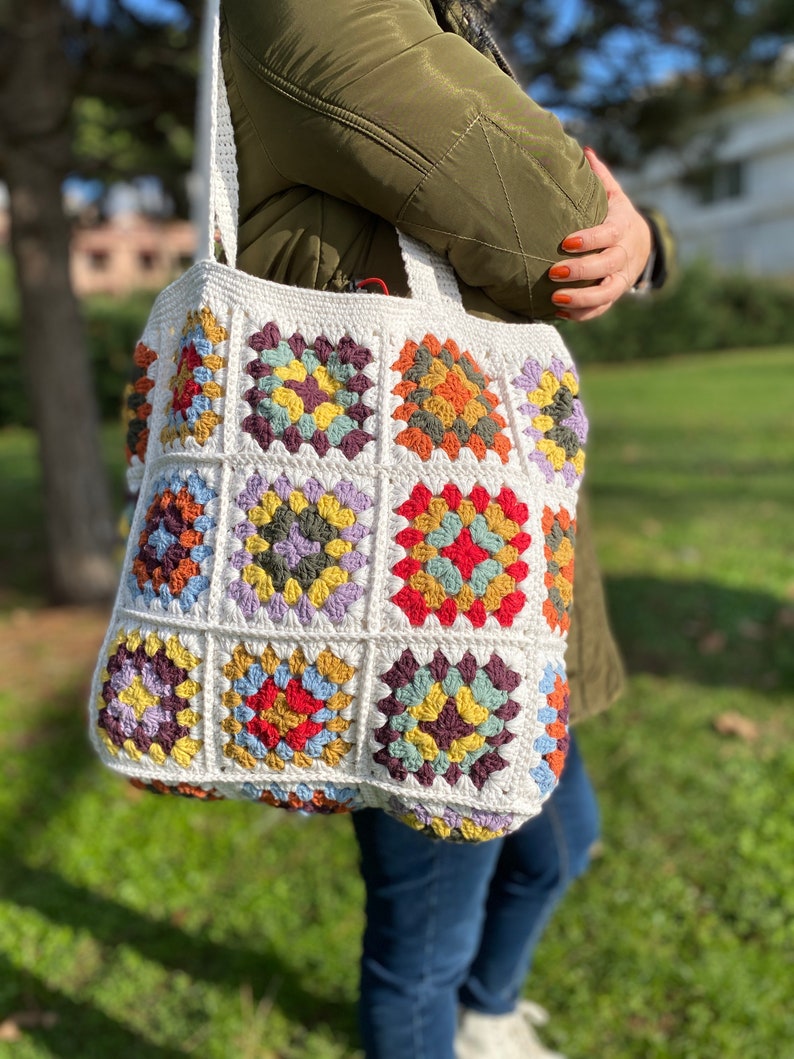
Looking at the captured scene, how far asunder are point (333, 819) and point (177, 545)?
6.23 feet

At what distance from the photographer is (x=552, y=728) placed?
3.80ft

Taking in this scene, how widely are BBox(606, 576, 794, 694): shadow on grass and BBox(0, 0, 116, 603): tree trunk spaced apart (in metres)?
2.55

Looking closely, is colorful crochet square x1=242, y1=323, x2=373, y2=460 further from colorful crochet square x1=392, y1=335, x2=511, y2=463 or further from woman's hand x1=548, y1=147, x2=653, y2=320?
woman's hand x1=548, y1=147, x2=653, y2=320

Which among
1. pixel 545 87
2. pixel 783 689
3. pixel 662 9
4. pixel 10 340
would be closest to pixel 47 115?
pixel 545 87

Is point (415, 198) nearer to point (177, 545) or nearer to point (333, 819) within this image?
point (177, 545)

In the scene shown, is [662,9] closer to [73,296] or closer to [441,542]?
[73,296]

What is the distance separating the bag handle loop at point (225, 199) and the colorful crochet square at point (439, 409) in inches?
2.9

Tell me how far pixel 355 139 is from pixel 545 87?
13.9 feet

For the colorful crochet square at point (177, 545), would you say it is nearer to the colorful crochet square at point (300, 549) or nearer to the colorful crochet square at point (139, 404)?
the colorful crochet square at point (300, 549)

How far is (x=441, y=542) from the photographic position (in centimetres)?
110

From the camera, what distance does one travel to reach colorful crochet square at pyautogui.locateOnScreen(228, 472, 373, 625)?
111 centimetres

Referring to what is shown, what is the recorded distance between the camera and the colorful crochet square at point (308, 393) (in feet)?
3.68

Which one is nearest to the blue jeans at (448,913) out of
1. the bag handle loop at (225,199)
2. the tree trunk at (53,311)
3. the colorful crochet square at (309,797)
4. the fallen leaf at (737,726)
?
the colorful crochet square at (309,797)

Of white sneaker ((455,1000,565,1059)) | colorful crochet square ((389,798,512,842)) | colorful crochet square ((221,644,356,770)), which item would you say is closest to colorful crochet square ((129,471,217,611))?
colorful crochet square ((221,644,356,770))
